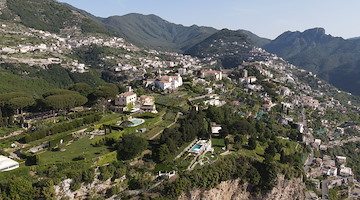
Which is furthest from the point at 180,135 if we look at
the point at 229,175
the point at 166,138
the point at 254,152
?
the point at 254,152

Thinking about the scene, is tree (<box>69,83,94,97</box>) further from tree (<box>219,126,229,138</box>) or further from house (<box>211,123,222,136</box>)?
tree (<box>219,126,229,138</box>)

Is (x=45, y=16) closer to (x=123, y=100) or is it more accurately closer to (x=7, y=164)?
(x=123, y=100)

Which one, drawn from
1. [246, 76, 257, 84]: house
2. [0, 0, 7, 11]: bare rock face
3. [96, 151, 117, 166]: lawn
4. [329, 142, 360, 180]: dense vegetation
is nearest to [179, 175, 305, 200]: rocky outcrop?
[96, 151, 117, 166]: lawn

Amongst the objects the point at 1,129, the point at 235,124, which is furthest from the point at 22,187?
the point at 235,124

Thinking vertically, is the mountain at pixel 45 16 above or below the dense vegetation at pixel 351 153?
above

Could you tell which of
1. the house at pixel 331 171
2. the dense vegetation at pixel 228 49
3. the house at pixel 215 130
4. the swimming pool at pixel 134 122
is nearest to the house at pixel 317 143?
the house at pixel 331 171

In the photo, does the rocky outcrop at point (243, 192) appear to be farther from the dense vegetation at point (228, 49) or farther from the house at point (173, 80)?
the dense vegetation at point (228, 49)

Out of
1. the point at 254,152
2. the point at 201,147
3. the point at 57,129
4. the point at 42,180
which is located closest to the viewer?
the point at 42,180
